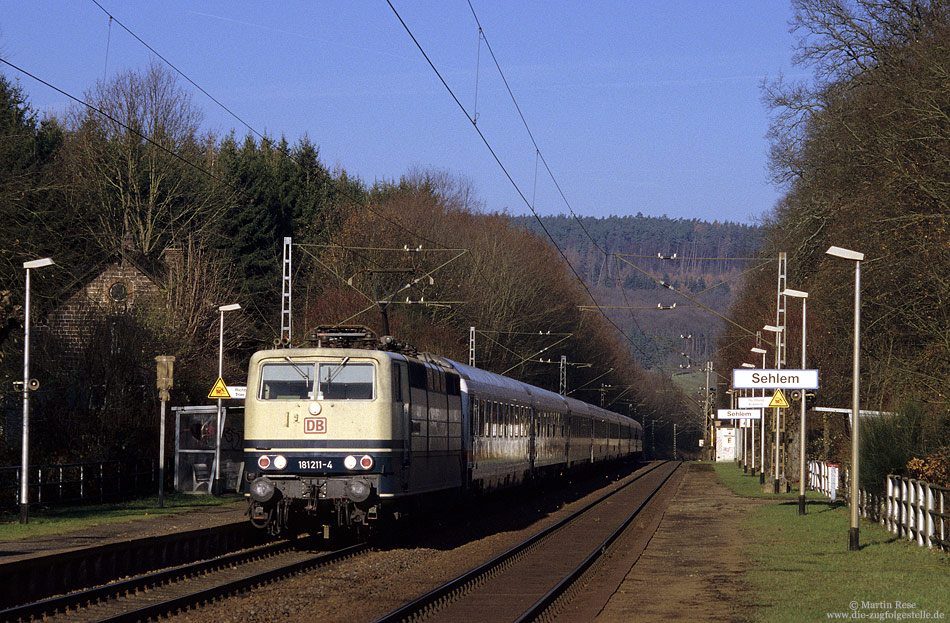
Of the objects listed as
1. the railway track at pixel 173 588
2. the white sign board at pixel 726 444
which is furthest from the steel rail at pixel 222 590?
the white sign board at pixel 726 444

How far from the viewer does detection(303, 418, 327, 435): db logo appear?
19141 millimetres

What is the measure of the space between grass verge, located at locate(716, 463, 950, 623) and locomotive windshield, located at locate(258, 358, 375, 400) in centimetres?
655

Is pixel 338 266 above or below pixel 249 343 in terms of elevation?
above

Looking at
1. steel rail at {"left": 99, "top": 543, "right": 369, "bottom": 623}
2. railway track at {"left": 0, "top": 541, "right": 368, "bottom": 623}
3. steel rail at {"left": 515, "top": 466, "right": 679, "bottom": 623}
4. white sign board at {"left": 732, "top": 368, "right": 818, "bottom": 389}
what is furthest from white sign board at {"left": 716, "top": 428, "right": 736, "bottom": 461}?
steel rail at {"left": 99, "top": 543, "right": 369, "bottom": 623}

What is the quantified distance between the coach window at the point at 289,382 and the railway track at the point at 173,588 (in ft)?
8.15

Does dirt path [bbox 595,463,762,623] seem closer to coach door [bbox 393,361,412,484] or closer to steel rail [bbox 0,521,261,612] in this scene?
coach door [bbox 393,361,412,484]

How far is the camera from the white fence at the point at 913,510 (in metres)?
19.0

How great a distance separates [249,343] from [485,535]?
4063 centimetres

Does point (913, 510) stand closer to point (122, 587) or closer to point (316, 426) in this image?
point (316, 426)

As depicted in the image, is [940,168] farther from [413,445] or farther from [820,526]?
[413,445]

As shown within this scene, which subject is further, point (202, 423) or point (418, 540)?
point (202, 423)

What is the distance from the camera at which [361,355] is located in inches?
768

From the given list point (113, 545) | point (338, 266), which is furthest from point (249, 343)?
point (113, 545)

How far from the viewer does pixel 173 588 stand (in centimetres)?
1553
